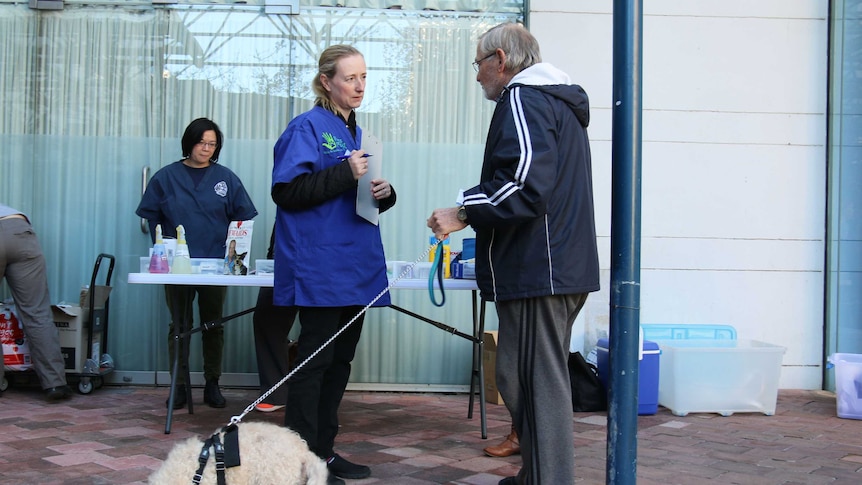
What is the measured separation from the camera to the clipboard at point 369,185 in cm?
329

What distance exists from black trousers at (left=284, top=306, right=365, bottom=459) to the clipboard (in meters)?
0.40

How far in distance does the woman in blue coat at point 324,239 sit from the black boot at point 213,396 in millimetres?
1951

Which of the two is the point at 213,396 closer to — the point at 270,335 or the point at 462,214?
the point at 270,335

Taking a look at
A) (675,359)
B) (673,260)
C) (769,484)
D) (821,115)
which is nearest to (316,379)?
(769,484)

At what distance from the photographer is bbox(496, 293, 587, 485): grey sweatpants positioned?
2.83 meters

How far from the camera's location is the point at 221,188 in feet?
17.5

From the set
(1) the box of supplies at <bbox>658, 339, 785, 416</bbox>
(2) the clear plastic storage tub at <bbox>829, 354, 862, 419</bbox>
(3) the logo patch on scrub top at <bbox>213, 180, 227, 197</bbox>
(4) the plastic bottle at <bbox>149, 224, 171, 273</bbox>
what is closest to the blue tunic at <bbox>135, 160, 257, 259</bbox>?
(3) the logo patch on scrub top at <bbox>213, 180, 227, 197</bbox>

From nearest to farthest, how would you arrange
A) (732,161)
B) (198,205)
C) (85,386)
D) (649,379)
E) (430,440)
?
(430,440) → (649,379) → (198,205) → (85,386) → (732,161)

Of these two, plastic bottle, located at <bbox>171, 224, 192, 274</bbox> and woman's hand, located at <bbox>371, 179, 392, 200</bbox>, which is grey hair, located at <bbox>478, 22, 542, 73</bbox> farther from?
plastic bottle, located at <bbox>171, 224, 192, 274</bbox>

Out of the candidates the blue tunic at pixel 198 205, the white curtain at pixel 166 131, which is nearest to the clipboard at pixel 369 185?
the blue tunic at pixel 198 205

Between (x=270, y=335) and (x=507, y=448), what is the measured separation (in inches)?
73.9

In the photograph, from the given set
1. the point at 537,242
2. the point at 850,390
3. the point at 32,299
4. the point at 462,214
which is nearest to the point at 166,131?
the point at 32,299

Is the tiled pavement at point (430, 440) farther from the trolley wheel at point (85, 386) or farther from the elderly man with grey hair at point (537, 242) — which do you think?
the elderly man with grey hair at point (537, 242)

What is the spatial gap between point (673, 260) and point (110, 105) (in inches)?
171
